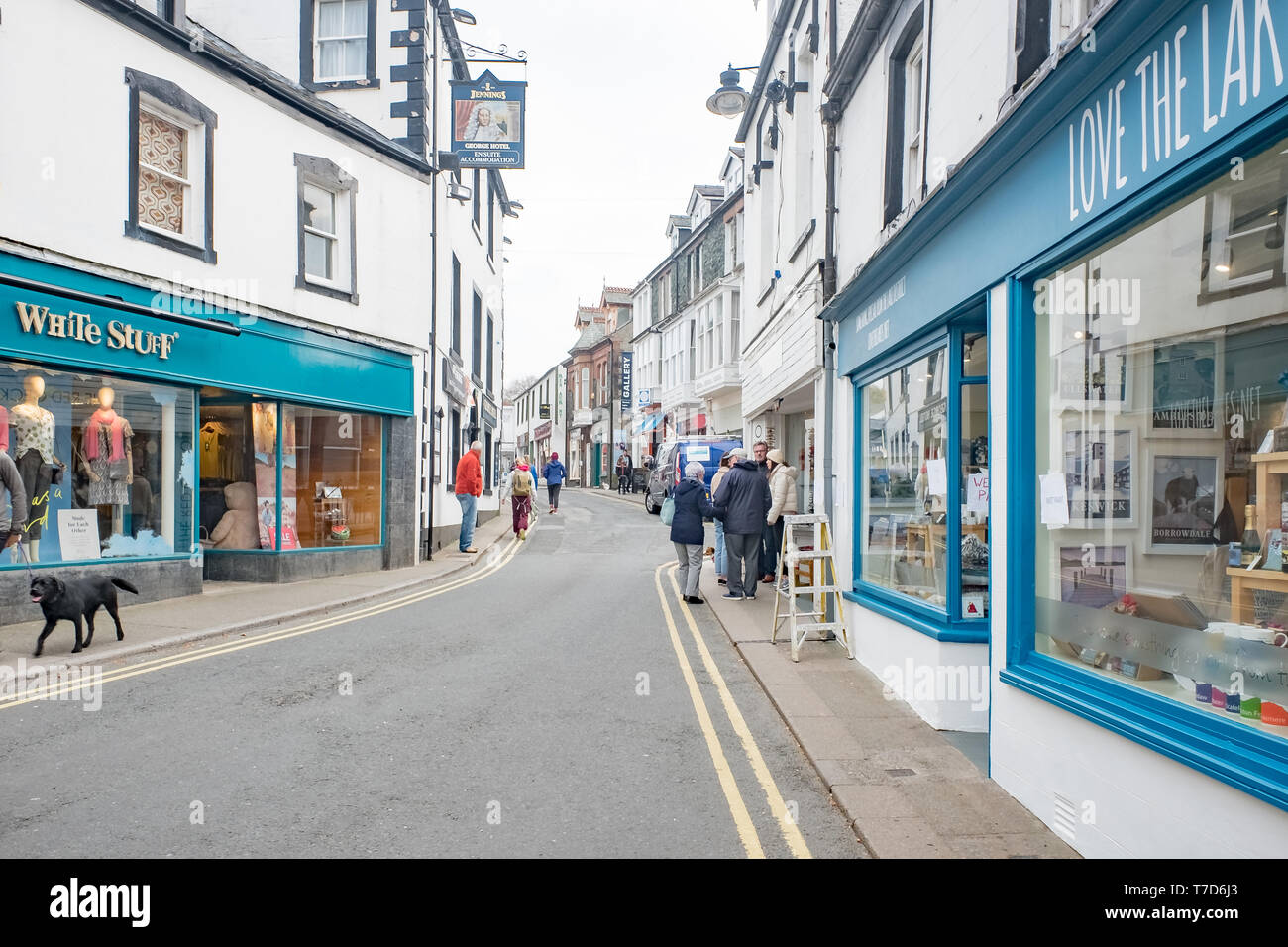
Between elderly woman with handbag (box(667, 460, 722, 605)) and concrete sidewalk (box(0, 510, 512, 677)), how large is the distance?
4.14 m

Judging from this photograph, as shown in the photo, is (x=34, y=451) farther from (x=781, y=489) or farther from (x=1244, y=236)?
(x=1244, y=236)

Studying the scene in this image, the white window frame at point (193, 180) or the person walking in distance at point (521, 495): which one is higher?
the white window frame at point (193, 180)

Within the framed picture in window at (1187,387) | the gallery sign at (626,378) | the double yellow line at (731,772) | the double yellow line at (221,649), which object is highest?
the gallery sign at (626,378)

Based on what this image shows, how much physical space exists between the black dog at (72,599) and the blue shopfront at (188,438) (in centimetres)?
189

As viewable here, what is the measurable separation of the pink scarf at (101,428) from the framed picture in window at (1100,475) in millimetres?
10597

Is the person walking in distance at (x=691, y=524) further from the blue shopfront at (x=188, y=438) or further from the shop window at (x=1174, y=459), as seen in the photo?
the shop window at (x=1174, y=459)

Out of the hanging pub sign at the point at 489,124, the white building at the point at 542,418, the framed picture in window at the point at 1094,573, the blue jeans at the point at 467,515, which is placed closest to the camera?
the framed picture in window at the point at 1094,573

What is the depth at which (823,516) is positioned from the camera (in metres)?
8.96

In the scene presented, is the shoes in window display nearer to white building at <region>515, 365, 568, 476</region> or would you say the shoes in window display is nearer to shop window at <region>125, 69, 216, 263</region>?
shop window at <region>125, 69, 216, 263</region>

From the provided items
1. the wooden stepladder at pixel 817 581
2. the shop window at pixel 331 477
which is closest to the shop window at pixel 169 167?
the shop window at pixel 331 477

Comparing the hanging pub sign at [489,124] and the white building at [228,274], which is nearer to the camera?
the white building at [228,274]

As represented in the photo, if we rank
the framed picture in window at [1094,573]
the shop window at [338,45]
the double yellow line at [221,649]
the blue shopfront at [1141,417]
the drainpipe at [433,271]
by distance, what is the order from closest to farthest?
1. the blue shopfront at [1141,417]
2. the framed picture in window at [1094,573]
3. the double yellow line at [221,649]
4. the shop window at [338,45]
5. the drainpipe at [433,271]

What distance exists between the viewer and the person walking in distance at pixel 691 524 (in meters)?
11.8

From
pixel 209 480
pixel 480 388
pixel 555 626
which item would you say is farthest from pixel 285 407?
pixel 480 388
